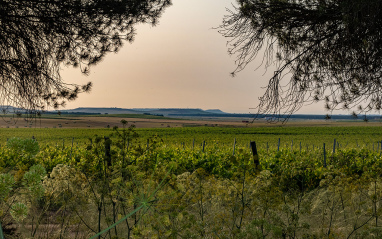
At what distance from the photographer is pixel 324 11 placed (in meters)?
6.62

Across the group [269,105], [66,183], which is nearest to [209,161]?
[269,105]

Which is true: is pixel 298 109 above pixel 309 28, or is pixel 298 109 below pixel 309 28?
below

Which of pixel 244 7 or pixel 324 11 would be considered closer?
pixel 324 11

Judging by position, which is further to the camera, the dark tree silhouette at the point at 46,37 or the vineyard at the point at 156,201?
the dark tree silhouette at the point at 46,37

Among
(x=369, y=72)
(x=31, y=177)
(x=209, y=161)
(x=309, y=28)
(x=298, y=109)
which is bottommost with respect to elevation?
(x=209, y=161)

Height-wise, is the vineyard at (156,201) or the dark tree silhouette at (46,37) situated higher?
the dark tree silhouette at (46,37)

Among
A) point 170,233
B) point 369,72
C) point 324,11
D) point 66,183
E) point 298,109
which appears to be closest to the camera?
point 170,233

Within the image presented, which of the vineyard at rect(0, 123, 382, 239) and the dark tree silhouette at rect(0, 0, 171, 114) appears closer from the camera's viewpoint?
the vineyard at rect(0, 123, 382, 239)

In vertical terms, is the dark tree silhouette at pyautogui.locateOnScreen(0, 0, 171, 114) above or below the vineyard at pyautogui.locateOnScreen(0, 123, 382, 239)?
above

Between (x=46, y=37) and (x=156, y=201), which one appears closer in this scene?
(x=156, y=201)

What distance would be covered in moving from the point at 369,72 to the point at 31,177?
740 cm

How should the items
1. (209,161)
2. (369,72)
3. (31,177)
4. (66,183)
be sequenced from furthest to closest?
(209,161) → (369,72) → (66,183) → (31,177)

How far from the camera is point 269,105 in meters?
7.13

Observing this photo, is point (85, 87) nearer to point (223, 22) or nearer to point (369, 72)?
point (223, 22)
